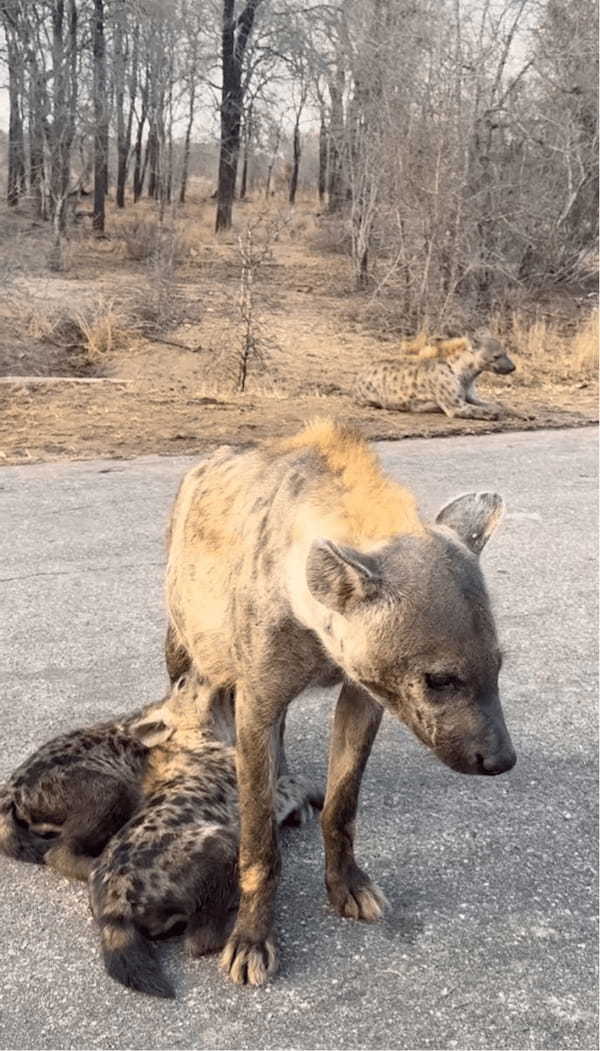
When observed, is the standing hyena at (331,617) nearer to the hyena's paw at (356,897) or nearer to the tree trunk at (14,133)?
the hyena's paw at (356,897)

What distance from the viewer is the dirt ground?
8594mm

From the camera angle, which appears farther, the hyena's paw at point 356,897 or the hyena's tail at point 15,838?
the hyena's tail at point 15,838

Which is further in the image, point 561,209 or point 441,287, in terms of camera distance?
point 561,209

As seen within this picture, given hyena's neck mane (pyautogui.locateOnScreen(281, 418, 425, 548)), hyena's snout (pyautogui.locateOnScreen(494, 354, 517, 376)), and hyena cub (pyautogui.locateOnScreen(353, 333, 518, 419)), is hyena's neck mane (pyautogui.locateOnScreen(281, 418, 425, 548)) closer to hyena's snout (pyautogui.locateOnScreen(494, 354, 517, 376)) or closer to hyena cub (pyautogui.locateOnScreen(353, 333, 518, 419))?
hyena cub (pyautogui.locateOnScreen(353, 333, 518, 419))

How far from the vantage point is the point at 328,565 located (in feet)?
7.38

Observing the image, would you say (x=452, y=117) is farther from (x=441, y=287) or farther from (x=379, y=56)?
(x=379, y=56)

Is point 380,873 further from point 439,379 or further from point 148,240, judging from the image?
point 148,240

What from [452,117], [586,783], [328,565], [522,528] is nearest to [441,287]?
[452,117]

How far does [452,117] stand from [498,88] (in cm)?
170

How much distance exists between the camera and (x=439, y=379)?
10188mm

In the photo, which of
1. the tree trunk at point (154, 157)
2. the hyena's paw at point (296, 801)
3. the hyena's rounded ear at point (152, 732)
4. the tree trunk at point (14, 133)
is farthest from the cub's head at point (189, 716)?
the tree trunk at point (154, 157)

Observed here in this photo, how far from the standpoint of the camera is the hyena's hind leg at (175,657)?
3578 millimetres

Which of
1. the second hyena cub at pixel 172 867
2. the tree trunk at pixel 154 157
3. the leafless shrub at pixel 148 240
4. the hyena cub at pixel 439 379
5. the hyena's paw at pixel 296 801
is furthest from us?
the tree trunk at pixel 154 157

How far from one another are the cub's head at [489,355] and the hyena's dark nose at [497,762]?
28.4ft
